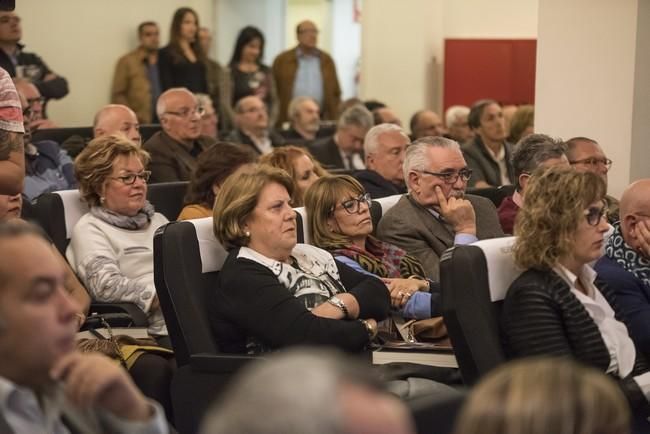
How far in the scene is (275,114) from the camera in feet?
37.9

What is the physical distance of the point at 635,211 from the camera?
4.01 meters

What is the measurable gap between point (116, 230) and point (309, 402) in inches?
136

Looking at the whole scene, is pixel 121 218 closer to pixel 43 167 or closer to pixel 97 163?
pixel 97 163

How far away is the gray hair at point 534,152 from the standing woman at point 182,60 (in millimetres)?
6065

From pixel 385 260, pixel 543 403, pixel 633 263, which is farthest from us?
pixel 385 260

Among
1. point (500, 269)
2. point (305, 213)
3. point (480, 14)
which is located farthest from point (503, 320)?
point (480, 14)

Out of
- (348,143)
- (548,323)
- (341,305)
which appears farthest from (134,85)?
(548,323)

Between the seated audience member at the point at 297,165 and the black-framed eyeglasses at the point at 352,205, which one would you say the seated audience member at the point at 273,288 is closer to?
the black-framed eyeglasses at the point at 352,205

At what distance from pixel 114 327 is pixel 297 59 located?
764 cm

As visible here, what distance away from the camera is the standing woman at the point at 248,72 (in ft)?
37.1

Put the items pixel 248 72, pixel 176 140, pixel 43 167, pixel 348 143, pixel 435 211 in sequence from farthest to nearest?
1. pixel 248 72
2. pixel 348 143
3. pixel 176 140
4. pixel 43 167
5. pixel 435 211

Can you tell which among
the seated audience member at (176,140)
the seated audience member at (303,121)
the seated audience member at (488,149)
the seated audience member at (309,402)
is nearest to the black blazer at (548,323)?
the seated audience member at (309,402)

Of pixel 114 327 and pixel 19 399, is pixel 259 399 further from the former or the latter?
pixel 114 327

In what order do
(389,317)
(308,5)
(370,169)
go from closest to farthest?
(389,317)
(370,169)
(308,5)
